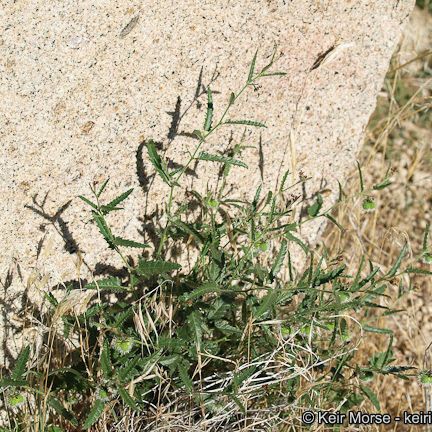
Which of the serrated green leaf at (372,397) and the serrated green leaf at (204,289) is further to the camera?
the serrated green leaf at (372,397)

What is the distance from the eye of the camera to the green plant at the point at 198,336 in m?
1.77

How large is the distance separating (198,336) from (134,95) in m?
0.69

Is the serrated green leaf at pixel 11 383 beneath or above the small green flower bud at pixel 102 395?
above

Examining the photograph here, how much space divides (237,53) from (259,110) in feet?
0.66

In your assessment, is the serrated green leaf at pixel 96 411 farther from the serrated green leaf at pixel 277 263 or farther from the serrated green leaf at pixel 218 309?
the serrated green leaf at pixel 277 263

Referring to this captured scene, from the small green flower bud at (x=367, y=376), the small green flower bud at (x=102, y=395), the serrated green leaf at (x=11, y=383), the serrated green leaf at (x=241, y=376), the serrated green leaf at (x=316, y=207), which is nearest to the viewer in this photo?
the serrated green leaf at (x=11, y=383)

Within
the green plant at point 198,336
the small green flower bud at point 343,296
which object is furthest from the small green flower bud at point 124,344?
the small green flower bud at point 343,296

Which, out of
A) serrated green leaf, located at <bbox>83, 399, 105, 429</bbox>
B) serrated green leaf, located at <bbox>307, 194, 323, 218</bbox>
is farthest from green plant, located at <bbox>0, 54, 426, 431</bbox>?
serrated green leaf, located at <bbox>307, 194, 323, 218</bbox>

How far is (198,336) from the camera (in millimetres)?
1756

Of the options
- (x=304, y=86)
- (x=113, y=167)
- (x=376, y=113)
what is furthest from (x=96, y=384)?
(x=376, y=113)

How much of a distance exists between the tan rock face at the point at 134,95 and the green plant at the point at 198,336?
0.10 meters

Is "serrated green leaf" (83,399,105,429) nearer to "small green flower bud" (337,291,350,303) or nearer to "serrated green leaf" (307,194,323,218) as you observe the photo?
"small green flower bud" (337,291,350,303)

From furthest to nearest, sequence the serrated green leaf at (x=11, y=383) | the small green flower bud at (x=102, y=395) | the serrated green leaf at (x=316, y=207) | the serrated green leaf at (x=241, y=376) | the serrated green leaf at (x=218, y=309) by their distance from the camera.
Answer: the serrated green leaf at (x=316, y=207), the serrated green leaf at (x=218, y=309), the serrated green leaf at (x=241, y=376), the small green flower bud at (x=102, y=395), the serrated green leaf at (x=11, y=383)

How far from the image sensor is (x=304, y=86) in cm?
223
